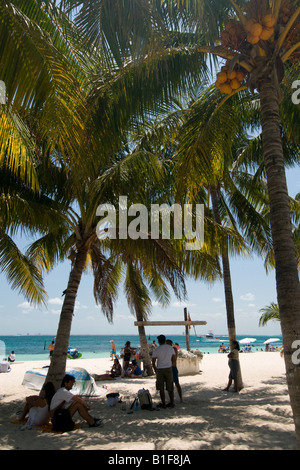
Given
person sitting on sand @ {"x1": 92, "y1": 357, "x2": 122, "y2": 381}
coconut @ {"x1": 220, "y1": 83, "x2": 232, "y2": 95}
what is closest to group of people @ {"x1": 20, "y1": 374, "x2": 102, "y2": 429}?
coconut @ {"x1": 220, "y1": 83, "x2": 232, "y2": 95}

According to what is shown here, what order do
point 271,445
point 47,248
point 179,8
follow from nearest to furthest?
point 271,445
point 179,8
point 47,248

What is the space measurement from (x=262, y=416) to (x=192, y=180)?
457 centimetres

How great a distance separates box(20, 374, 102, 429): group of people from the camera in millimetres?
6176

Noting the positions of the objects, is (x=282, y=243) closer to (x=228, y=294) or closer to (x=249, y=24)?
(x=249, y=24)

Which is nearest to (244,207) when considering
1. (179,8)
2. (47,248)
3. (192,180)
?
(192,180)

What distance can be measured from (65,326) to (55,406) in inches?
93.9

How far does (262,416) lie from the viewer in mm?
6863

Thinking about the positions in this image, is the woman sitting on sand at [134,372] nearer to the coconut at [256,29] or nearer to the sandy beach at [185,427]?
the sandy beach at [185,427]

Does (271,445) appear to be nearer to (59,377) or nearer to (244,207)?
(59,377)

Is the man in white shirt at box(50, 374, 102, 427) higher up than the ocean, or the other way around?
the man in white shirt at box(50, 374, 102, 427)

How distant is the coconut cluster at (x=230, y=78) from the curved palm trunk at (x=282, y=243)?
0.35m

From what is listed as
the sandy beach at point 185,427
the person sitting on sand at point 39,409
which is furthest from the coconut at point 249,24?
the person sitting on sand at point 39,409

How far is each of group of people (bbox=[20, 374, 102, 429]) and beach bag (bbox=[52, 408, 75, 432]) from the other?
1.0 inches

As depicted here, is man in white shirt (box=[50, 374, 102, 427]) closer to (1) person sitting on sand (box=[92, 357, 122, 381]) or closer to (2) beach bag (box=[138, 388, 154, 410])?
(2) beach bag (box=[138, 388, 154, 410])
